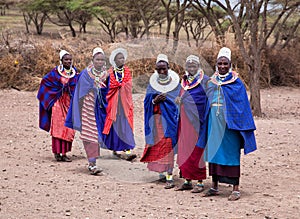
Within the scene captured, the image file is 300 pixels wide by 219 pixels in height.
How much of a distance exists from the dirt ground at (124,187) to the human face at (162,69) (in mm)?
1345

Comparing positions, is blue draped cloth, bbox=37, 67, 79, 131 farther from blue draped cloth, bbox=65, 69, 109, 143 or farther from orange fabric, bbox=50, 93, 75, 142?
blue draped cloth, bbox=65, 69, 109, 143

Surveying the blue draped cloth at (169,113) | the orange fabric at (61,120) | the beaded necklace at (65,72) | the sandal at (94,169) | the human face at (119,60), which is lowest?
the sandal at (94,169)

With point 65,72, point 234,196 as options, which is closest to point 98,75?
point 65,72

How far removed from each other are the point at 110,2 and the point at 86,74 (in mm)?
14572

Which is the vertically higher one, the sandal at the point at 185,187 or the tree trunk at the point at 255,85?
the tree trunk at the point at 255,85

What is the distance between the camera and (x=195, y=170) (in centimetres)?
692

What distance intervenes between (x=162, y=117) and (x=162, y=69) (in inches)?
23.2

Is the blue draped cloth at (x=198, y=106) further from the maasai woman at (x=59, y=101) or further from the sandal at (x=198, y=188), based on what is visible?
the maasai woman at (x=59, y=101)

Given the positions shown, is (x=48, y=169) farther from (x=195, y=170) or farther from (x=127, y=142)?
(x=195, y=170)

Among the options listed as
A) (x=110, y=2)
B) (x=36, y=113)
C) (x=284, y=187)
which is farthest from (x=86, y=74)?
(x=110, y=2)

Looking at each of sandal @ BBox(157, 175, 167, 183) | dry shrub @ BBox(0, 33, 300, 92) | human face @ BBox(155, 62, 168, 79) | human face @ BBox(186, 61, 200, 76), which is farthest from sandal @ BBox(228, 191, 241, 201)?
dry shrub @ BBox(0, 33, 300, 92)

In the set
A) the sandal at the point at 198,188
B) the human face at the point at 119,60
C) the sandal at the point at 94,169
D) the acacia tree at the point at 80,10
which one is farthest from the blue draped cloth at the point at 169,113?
the acacia tree at the point at 80,10

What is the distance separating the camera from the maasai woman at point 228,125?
21.4 feet

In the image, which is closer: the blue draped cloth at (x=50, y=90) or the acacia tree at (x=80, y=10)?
the blue draped cloth at (x=50, y=90)
